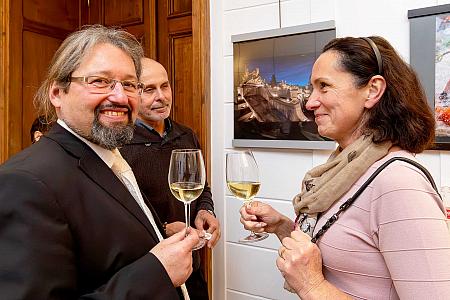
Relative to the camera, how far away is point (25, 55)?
269 cm

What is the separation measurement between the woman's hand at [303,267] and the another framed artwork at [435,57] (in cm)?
87

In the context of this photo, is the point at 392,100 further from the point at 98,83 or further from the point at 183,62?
the point at 183,62

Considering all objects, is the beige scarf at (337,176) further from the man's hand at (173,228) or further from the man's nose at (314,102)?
the man's hand at (173,228)

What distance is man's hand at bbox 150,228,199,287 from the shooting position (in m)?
0.91

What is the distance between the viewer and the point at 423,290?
80 centimetres

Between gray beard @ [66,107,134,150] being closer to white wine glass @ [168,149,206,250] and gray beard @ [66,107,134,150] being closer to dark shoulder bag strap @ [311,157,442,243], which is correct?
white wine glass @ [168,149,206,250]

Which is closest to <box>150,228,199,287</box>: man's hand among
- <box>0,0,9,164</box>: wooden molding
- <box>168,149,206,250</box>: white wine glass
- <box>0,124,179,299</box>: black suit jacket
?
<box>0,124,179,299</box>: black suit jacket

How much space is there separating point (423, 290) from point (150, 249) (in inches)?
23.8

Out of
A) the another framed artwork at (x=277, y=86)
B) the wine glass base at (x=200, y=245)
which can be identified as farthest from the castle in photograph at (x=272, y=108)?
the wine glass base at (x=200, y=245)

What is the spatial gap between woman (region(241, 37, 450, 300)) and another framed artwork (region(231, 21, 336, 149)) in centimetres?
77

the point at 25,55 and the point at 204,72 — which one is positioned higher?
the point at 25,55

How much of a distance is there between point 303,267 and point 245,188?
1.17 feet

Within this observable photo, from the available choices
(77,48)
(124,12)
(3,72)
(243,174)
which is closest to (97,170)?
(77,48)

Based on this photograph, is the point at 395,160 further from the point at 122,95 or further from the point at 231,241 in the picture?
the point at 231,241
